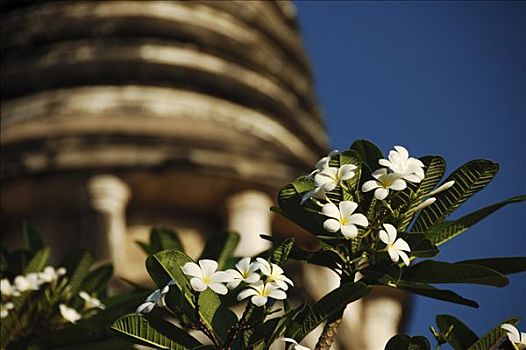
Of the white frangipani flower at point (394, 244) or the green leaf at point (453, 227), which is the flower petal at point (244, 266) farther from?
the green leaf at point (453, 227)

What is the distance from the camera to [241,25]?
22.1 meters

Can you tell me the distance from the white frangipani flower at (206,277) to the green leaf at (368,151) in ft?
2.13

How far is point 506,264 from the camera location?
4.68 m

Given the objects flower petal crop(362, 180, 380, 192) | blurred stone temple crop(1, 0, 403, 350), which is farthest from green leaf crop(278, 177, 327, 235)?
blurred stone temple crop(1, 0, 403, 350)

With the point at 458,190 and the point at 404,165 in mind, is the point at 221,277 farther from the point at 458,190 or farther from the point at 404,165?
the point at 458,190

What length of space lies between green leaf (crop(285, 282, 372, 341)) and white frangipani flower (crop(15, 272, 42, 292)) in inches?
62.6

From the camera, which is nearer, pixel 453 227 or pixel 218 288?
pixel 218 288

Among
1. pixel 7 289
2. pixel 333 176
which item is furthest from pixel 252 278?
pixel 7 289

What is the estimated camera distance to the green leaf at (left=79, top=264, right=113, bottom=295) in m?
6.27

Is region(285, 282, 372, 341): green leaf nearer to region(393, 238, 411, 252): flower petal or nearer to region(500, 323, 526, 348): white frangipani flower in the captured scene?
region(393, 238, 411, 252): flower petal

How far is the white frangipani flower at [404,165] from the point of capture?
4547mm

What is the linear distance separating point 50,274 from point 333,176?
1.67 metres

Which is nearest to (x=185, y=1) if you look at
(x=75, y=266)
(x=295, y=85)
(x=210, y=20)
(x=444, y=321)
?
(x=210, y=20)

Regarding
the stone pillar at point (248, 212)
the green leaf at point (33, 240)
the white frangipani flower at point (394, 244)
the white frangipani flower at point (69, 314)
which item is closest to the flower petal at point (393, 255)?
the white frangipani flower at point (394, 244)
